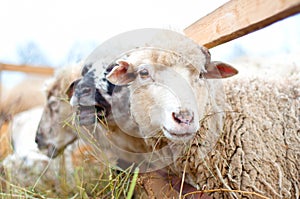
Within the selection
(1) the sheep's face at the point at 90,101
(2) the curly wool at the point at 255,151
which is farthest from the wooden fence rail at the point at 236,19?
(1) the sheep's face at the point at 90,101

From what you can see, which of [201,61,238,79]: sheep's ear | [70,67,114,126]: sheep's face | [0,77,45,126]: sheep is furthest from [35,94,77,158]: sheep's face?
[0,77,45,126]: sheep

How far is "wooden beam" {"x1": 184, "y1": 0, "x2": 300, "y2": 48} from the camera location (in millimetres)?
1004

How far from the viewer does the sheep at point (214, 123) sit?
5.14 ft

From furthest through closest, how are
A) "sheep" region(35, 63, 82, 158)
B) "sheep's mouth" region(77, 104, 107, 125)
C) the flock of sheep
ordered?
"sheep" region(35, 63, 82, 158)
"sheep's mouth" region(77, 104, 107, 125)
the flock of sheep

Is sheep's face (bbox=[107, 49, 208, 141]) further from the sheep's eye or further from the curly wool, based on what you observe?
the curly wool

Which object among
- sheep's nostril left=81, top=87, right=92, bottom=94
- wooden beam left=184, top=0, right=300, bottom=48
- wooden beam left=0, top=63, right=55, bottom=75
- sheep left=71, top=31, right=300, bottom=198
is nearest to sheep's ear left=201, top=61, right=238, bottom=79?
sheep left=71, top=31, right=300, bottom=198

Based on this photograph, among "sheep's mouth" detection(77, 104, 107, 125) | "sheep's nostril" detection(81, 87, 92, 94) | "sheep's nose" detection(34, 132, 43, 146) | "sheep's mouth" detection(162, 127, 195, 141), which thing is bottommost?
"sheep's nose" detection(34, 132, 43, 146)

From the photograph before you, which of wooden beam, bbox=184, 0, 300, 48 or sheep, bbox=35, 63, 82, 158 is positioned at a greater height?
wooden beam, bbox=184, 0, 300, 48

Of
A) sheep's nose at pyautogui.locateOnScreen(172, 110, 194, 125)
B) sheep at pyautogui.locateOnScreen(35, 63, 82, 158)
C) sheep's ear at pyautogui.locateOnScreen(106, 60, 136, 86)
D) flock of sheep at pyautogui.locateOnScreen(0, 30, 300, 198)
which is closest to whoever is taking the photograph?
sheep's nose at pyautogui.locateOnScreen(172, 110, 194, 125)

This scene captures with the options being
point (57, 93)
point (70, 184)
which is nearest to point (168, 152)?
point (70, 184)

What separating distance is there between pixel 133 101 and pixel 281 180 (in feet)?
2.71

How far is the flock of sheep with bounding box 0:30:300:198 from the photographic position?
5.11ft

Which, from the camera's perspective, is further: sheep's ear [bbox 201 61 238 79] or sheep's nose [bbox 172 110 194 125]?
sheep's ear [bbox 201 61 238 79]

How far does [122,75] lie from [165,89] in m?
0.27
